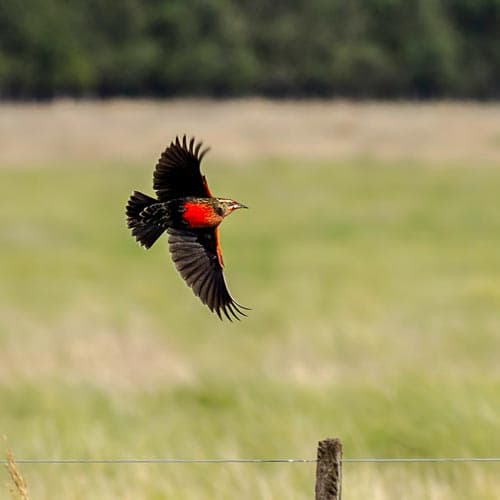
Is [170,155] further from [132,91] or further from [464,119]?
[132,91]

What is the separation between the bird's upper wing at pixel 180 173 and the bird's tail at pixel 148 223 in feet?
0.10

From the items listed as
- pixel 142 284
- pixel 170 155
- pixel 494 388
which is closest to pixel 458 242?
pixel 142 284

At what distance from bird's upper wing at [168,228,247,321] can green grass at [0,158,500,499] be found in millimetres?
2614

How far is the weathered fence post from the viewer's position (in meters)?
3.05

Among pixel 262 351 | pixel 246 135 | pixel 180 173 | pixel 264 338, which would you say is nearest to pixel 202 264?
pixel 180 173

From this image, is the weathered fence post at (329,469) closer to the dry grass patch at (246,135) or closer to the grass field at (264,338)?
the grass field at (264,338)

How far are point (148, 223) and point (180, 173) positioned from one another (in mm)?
126

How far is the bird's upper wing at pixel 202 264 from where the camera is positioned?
2.72 meters

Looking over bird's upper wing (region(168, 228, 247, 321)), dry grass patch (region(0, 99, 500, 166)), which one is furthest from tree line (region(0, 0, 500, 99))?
bird's upper wing (region(168, 228, 247, 321))

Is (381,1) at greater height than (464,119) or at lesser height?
greater

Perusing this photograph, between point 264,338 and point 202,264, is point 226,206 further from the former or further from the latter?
point 264,338

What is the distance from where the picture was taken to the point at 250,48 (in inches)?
1922

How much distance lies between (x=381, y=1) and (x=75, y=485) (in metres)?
46.6

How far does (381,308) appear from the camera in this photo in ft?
42.8
